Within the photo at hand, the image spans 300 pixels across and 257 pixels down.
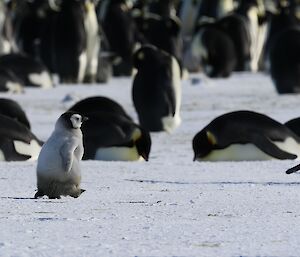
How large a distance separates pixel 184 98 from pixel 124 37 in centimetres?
808

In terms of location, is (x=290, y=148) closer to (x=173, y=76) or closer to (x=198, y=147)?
(x=198, y=147)

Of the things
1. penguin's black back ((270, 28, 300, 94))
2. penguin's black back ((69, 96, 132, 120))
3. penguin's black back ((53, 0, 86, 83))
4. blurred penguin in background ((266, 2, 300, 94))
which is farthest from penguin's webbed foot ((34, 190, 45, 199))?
penguin's black back ((53, 0, 86, 83))

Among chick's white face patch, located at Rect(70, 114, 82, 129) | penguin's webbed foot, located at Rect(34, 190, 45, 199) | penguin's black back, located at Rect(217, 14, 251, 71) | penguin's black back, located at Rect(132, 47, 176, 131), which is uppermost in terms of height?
chick's white face patch, located at Rect(70, 114, 82, 129)

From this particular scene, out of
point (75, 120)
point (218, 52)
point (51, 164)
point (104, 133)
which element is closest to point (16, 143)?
point (104, 133)

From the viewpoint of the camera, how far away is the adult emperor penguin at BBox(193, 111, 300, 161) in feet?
26.9

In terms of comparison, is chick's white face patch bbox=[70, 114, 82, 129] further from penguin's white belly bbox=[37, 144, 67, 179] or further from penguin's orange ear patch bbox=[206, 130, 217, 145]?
penguin's orange ear patch bbox=[206, 130, 217, 145]

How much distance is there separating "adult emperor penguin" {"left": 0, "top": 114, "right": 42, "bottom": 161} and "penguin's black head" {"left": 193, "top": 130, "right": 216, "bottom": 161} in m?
1.12

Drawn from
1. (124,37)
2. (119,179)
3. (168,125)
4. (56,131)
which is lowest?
(124,37)

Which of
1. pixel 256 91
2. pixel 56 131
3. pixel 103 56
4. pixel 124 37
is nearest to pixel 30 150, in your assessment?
pixel 56 131

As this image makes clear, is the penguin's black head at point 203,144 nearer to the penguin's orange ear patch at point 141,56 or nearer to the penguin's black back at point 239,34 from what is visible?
the penguin's orange ear patch at point 141,56

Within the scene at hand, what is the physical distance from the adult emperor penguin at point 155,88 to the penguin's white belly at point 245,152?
348 cm

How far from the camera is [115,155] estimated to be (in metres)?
8.59

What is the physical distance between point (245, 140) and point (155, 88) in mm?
3723

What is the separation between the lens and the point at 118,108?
9570 mm
